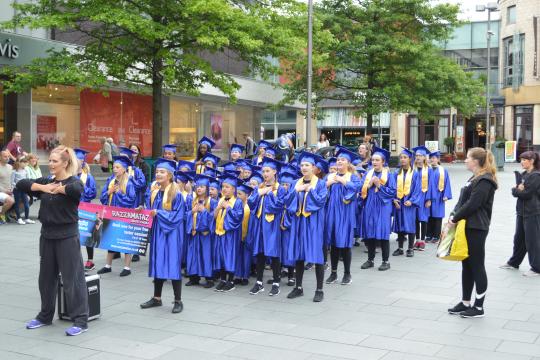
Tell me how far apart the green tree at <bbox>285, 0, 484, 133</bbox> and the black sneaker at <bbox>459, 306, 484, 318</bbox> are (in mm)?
26169

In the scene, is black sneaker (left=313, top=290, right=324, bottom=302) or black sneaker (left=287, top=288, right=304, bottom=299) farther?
black sneaker (left=287, top=288, right=304, bottom=299)

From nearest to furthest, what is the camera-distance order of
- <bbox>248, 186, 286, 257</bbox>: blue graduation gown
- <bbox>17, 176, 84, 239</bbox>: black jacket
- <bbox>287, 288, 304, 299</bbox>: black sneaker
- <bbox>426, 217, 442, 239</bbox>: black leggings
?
<bbox>17, 176, 84, 239</bbox>: black jacket → <bbox>287, 288, 304, 299</bbox>: black sneaker → <bbox>248, 186, 286, 257</bbox>: blue graduation gown → <bbox>426, 217, 442, 239</bbox>: black leggings

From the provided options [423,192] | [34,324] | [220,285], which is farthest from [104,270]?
[423,192]

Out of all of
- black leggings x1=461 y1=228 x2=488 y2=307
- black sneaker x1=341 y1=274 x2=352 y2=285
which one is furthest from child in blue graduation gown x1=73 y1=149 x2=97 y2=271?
black leggings x1=461 y1=228 x2=488 y2=307

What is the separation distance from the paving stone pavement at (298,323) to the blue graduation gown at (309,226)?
64 centimetres

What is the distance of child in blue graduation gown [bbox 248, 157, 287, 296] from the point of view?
895cm

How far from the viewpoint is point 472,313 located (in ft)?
25.6

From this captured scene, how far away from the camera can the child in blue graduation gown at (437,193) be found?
43.0 ft

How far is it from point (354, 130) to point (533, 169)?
48.7m

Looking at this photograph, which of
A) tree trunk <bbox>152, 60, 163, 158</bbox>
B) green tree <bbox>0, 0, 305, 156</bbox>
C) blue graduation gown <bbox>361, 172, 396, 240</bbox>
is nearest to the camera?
blue graduation gown <bbox>361, 172, 396, 240</bbox>

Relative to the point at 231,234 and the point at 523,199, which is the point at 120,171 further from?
the point at 523,199

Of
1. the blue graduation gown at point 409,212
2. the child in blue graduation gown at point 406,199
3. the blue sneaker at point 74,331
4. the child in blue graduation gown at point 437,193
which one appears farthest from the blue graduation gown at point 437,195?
the blue sneaker at point 74,331

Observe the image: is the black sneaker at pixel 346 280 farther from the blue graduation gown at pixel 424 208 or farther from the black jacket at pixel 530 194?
the blue graduation gown at pixel 424 208

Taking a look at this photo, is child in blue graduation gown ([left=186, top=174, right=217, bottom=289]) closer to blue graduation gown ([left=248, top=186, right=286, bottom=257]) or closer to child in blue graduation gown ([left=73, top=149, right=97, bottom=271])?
blue graduation gown ([left=248, top=186, right=286, bottom=257])
